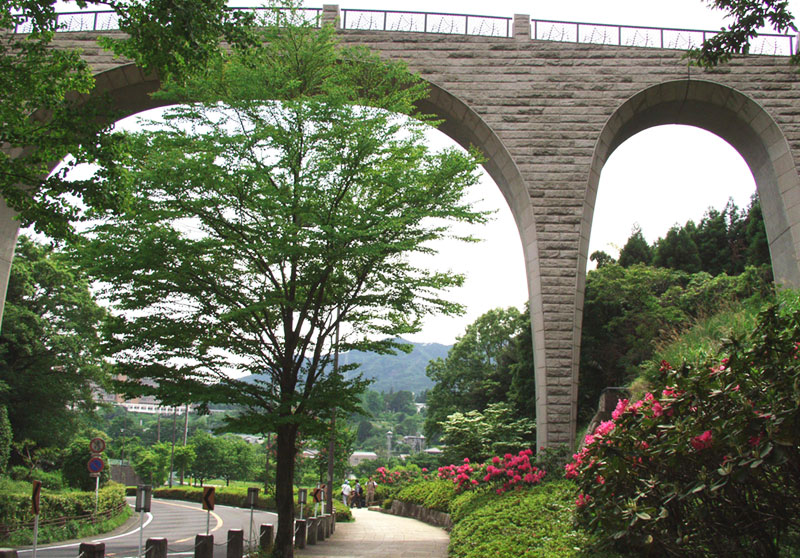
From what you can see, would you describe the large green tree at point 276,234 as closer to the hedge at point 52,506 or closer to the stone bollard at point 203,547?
the stone bollard at point 203,547

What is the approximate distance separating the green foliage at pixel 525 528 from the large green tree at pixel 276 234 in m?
2.67

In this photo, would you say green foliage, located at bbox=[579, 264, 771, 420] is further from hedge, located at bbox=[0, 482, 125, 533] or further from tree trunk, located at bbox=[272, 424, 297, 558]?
hedge, located at bbox=[0, 482, 125, 533]

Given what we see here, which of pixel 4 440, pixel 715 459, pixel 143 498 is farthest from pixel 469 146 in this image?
pixel 4 440

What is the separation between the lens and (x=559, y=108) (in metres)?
14.5

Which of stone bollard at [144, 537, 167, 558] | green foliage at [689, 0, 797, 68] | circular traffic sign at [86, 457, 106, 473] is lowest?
stone bollard at [144, 537, 167, 558]

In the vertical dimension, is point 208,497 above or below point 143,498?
below

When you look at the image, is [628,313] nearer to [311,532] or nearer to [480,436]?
[480,436]

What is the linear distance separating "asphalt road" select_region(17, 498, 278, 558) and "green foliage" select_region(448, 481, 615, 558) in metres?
3.72

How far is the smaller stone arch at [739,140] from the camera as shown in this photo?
14.1 metres

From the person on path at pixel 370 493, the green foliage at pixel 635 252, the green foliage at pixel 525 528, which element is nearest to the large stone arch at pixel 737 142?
the green foliage at pixel 525 528

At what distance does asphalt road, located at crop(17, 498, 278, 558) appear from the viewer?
38.3ft

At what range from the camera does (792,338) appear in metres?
4.69

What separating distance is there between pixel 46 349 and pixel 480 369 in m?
18.2

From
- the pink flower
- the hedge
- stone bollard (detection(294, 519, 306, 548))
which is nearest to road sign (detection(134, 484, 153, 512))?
stone bollard (detection(294, 519, 306, 548))
